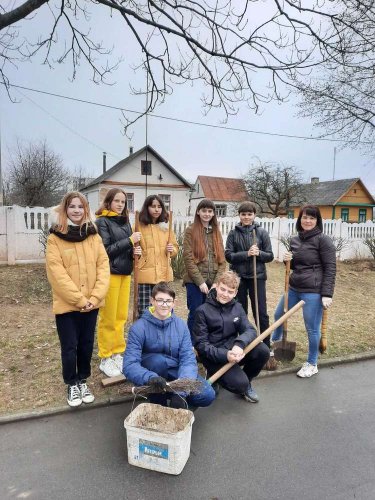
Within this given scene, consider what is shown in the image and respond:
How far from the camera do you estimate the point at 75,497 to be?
2139 millimetres

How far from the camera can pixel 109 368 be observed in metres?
3.65

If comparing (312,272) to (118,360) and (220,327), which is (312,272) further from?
(118,360)

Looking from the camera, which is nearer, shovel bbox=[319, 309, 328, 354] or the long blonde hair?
the long blonde hair

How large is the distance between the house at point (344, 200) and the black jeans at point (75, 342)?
3165cm

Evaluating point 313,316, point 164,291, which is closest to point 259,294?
point 313,316

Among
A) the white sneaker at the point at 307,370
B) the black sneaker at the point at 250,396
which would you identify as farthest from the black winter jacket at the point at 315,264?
the black sneaker at the point at 250,396

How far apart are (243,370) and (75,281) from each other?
168 cm

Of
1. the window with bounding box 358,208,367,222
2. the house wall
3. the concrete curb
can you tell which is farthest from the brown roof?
the concrete curb

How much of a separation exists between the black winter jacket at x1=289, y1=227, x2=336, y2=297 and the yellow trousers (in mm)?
1801

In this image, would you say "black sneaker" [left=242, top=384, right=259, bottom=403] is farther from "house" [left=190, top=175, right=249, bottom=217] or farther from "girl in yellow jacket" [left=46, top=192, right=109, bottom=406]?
"house" [left=190, top=175, right=249, bottom=217]

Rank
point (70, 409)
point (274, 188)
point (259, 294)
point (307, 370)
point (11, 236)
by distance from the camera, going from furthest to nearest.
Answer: point (274, 188), point (11, 236), point (259, 294), point (307, 370), point (70, 409)

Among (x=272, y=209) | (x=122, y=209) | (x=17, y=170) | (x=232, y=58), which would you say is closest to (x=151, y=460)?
(x=122, y=209)

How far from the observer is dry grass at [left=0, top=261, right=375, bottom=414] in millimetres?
3354

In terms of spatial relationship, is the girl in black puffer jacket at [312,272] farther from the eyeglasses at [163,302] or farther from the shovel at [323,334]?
the eyeglasses at [163,302]
